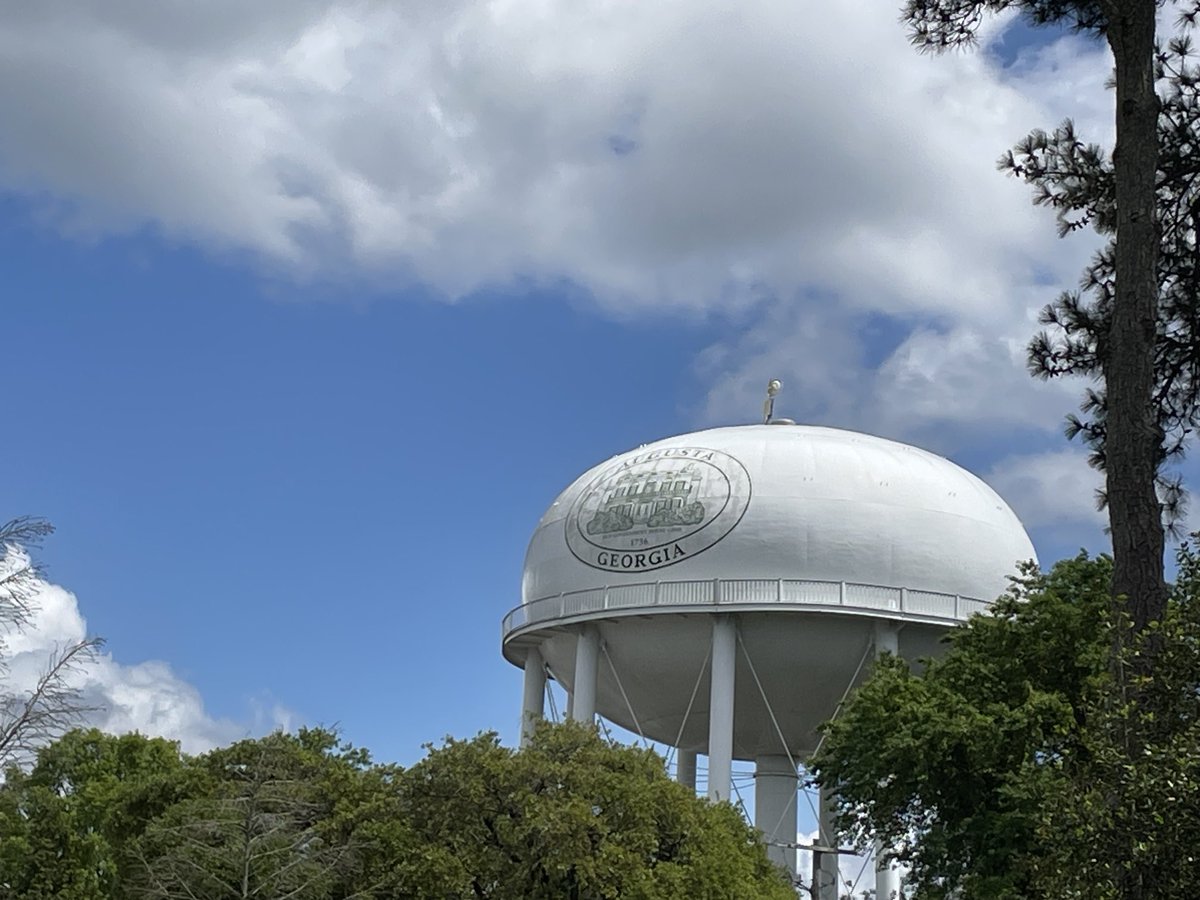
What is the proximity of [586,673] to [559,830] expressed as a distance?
11.6 meters

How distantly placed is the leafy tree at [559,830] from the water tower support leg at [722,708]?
21.8 feet

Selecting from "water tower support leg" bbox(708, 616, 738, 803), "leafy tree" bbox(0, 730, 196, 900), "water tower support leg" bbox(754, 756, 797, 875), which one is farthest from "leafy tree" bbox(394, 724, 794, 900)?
"water tower support leg" bbox(754, 756, 797, 875)

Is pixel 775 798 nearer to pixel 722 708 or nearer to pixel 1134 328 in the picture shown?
pixel 722 708

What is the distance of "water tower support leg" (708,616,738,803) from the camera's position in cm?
3403

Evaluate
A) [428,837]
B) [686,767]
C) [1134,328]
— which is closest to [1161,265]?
[1134,328]

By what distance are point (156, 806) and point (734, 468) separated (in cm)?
1428

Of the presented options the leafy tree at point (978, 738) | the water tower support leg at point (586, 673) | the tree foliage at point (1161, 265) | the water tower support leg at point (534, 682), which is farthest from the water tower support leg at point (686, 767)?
the tree foliage at point (1161, 265)

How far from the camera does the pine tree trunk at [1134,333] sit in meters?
14.7

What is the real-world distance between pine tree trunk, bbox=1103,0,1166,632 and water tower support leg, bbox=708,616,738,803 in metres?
19.1

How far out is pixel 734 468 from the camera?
36.4 meters

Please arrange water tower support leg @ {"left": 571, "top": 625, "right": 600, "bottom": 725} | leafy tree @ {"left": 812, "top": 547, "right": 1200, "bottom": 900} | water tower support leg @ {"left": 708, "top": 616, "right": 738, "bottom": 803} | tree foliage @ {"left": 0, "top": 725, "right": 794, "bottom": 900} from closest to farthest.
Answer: leafy tree @ {"left": 812, "top": 547, "right": 1200, "bottom": 900}, tree foliage @ {"left": 0, "top": 725, "right": 794, "bottom": 900}, water tower support leg @ {"left": 708, "top": 616, "right": 738, "bottom": 803}, water tower support leg @ {"left": 571, "top": 625, "right": 600, "bottom": 725}

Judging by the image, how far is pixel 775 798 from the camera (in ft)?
125

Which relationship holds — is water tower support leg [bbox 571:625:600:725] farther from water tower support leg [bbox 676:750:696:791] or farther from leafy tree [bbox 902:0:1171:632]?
leafy tree [bbox 902:0:1171:632]

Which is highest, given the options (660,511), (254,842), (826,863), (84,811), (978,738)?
(660,511)
